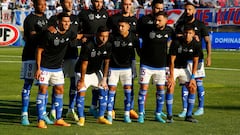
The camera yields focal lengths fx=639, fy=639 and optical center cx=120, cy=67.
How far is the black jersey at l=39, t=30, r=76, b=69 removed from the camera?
1282 centimetres

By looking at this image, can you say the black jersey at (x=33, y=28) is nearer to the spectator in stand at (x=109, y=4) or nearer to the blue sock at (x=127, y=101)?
the blue sock at (x=127, y=101)

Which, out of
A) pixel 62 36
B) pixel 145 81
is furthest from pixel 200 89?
pixel 62 36

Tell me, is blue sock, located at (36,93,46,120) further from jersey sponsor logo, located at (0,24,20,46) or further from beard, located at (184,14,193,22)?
jersey sponsor logo, located at (0,24,20,46)

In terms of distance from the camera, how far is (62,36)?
12.9 meters

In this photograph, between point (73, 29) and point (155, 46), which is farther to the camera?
point (73, 29)

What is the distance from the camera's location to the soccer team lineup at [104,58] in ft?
43.1

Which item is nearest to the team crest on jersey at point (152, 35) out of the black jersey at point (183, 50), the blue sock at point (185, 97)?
the black jersey at point (183, 50)

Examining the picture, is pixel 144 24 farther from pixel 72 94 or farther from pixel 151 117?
pixel 72 94

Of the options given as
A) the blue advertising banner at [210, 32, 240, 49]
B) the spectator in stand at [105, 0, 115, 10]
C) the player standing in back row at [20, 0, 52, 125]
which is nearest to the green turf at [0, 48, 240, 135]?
the player standing in back row at [20, 0, 52, 125]

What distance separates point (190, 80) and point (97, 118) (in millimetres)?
2301

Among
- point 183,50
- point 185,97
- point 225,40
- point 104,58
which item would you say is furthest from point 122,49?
point 225,40

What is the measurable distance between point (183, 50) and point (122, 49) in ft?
4.80

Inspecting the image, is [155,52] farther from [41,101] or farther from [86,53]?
[41,101]

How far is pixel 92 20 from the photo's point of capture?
14.6m
